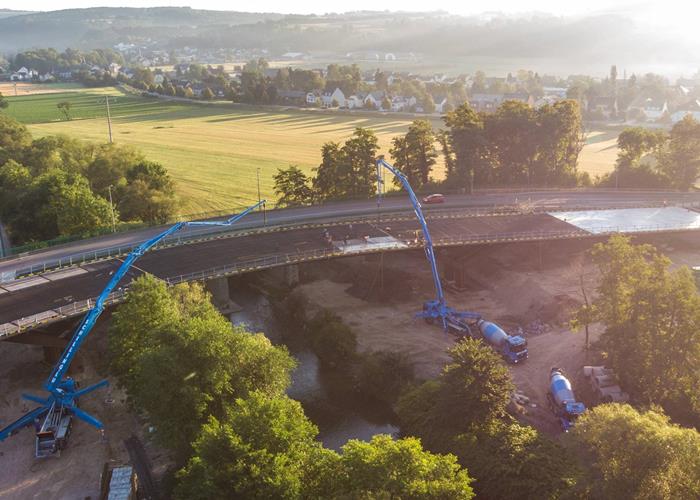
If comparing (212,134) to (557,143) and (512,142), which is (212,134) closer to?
(512,142)

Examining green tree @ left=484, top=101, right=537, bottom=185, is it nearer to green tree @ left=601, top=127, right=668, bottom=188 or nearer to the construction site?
green tree @ left=601, top=127, right=668, bottom=188

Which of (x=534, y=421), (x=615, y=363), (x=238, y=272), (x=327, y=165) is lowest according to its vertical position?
(x=534, y=421)

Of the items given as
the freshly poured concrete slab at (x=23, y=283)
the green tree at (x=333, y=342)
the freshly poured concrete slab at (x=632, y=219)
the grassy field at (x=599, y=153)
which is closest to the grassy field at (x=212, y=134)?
the freshly poured concrete slab at (x=23, y=283)

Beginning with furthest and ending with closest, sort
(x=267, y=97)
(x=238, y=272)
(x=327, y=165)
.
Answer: (x=267, y=97) < (x=327, y=165) < (x=238, y=272)

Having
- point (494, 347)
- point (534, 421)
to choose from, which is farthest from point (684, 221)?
point (534, 421)

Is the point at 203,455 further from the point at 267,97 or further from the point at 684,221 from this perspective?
the point at 267,97

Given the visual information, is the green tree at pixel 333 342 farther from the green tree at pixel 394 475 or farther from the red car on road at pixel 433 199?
the red car on road at pixel 433 199

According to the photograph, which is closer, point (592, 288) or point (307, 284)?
point (592, 288)
